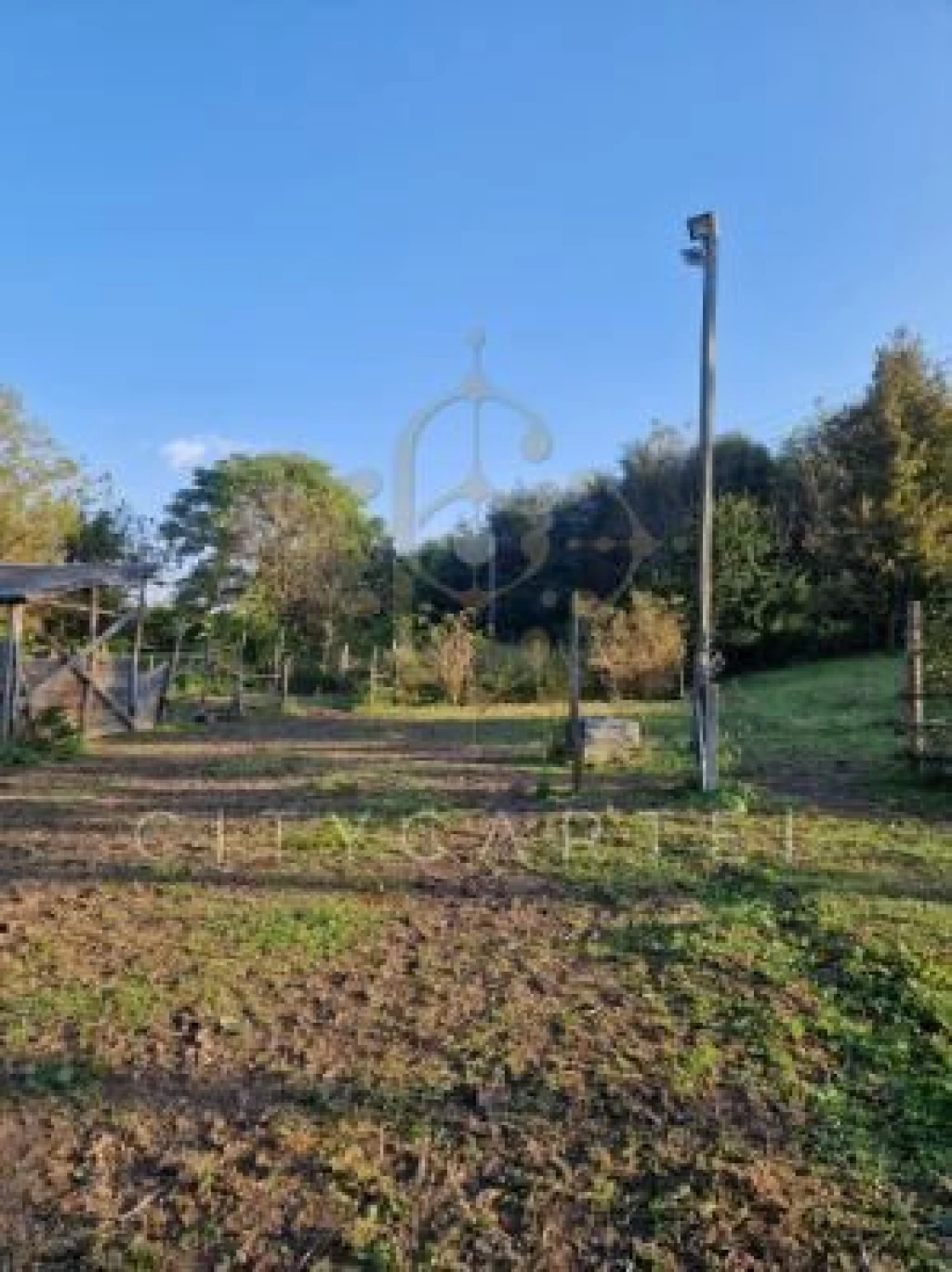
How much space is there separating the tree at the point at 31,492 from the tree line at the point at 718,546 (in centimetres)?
4

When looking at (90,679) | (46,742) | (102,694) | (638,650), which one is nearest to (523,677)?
(638,650)

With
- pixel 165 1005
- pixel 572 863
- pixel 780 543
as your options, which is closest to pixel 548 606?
pixel 780 543

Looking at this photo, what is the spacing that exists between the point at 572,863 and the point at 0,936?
8.94 ft

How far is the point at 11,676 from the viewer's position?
10641 millimetres

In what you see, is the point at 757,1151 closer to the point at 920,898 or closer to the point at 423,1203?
the point at 423,1203

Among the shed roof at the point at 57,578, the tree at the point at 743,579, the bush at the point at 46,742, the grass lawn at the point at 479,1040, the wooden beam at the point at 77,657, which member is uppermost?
the tree at the point at 743,579

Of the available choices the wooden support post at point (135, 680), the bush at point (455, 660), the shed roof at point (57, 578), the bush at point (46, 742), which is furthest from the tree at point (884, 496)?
the bush at point (46, 742)

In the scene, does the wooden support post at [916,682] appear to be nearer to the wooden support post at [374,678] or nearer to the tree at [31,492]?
the wooden support post at [374,678]

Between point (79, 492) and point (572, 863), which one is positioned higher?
point (79, 492)

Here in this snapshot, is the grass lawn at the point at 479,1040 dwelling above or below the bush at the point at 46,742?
below

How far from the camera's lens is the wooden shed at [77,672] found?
10625 millimetres

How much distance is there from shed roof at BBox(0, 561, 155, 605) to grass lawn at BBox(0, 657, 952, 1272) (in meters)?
4.99

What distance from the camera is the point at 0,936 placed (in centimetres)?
397

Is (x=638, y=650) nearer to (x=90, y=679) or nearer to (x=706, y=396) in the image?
(x=706, y=396)
